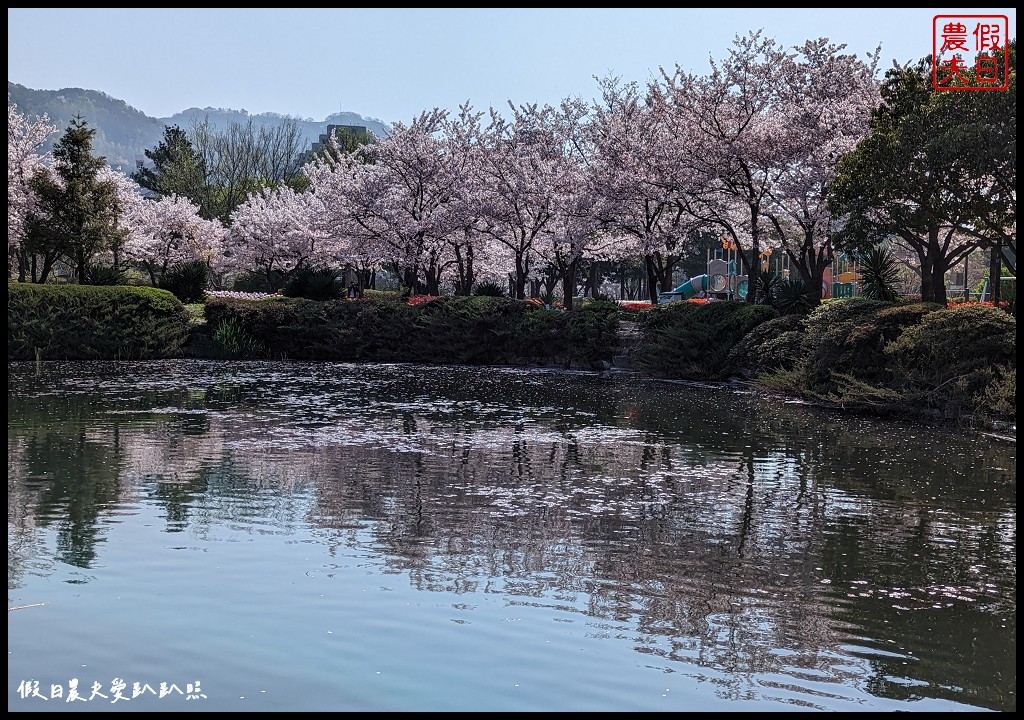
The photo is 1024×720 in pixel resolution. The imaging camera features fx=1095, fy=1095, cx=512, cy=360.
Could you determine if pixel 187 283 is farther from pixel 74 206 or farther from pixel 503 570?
pixel 503 570

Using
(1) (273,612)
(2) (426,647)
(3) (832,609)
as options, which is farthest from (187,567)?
(3) (832,609)

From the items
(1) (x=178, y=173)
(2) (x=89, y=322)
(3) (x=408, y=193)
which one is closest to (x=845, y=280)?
(3) (x=408, y=193)

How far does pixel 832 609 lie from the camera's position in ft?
23.4

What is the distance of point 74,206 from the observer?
42.2 m

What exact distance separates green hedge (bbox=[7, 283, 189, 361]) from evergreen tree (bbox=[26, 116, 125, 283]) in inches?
418

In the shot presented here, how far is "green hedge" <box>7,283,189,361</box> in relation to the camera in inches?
1202

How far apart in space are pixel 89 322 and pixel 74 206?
41.8 feet

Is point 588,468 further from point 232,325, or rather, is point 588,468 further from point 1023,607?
point 232,325

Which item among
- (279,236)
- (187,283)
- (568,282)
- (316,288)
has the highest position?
(279,236)

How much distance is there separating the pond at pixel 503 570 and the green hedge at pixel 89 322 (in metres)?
15.3

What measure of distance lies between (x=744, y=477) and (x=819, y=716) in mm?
7410

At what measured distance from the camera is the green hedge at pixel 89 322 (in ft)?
100

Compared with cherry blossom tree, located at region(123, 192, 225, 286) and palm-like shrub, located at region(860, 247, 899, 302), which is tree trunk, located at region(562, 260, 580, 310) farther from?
cherry blossom tree, located at region(123, 192, 225, 286)

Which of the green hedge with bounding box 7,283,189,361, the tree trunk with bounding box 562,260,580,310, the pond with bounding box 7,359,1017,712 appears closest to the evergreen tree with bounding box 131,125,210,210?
the tree trunk with bounding box 562,260,580,310
